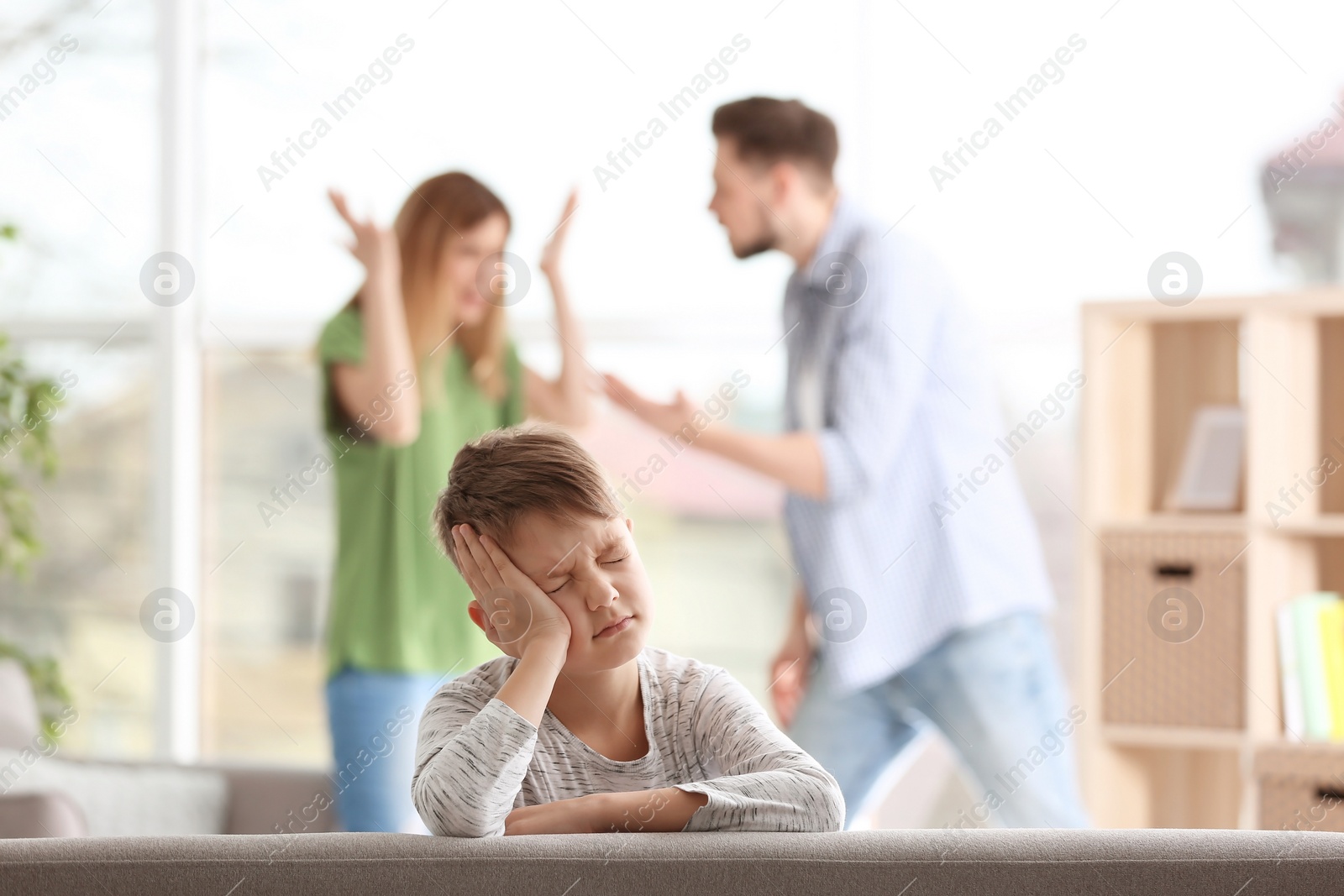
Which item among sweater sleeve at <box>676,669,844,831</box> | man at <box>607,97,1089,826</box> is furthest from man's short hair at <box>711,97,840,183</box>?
sweater sleeve at <box>676,669,844,831</box>

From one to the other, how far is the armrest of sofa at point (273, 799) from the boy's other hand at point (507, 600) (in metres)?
1.17

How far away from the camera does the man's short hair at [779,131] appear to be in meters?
2.39

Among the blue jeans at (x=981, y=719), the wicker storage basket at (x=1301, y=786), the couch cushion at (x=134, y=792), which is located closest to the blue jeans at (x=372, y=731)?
the couch cushion at (x=134, y=792)

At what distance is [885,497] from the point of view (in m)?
2.38

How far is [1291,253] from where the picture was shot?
268 cm

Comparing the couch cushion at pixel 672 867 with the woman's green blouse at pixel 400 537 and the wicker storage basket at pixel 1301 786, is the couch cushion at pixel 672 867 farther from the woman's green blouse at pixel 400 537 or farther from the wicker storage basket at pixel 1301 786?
the wicker storage basket at pixel 1301 786

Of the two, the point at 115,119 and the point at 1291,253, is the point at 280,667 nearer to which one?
the point at 115,119

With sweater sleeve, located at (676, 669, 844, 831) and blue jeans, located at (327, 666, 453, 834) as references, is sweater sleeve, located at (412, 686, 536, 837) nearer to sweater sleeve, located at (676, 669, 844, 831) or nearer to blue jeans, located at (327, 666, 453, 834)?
sweater sleeve, located at (676, 669, 844, 831)

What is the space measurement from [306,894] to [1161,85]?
267 cm

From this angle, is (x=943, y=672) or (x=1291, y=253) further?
(x=1291, y=253)

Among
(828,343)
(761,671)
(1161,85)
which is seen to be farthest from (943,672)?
(1161,85)

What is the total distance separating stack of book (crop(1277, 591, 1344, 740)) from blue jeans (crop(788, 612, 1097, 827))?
492mm

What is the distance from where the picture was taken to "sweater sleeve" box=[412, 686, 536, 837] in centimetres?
98

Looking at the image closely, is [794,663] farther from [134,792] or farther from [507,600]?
[507,600]
